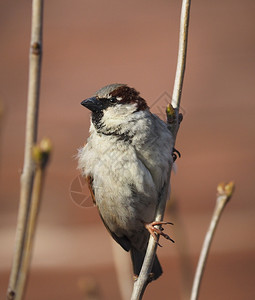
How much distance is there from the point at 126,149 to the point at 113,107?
0.13m

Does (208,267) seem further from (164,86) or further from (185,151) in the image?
(164,86)

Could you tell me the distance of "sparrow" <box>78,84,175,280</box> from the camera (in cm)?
169

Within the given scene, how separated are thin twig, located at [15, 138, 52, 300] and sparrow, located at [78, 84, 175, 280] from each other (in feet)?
2.55

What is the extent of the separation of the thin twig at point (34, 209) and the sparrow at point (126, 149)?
2.55ft

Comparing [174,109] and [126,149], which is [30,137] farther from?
[126,149]

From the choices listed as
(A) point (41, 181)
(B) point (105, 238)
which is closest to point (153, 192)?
(A) point (41, 181)

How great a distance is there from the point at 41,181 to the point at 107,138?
88 centimetres

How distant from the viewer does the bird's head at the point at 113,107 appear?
1.71m

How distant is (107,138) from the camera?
171 cm

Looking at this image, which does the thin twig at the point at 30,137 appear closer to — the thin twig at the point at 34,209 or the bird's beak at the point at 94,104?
the thin twig at the point at 34,209

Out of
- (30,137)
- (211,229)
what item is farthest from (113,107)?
(30,137)

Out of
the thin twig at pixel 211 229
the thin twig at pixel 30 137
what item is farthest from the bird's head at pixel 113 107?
A: the thin twig at pixel 30 137

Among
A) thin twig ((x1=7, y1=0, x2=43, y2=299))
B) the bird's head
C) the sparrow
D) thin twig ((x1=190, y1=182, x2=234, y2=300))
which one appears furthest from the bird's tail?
thin twig ((x1=7, y1=0, x2=43, y2=299))

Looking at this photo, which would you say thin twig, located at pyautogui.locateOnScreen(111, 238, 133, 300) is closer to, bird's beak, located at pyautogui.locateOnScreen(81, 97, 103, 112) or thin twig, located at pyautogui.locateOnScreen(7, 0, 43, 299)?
bird's beak, located at pyautogui.locateOnScreen(81, 97, 103, 112)
